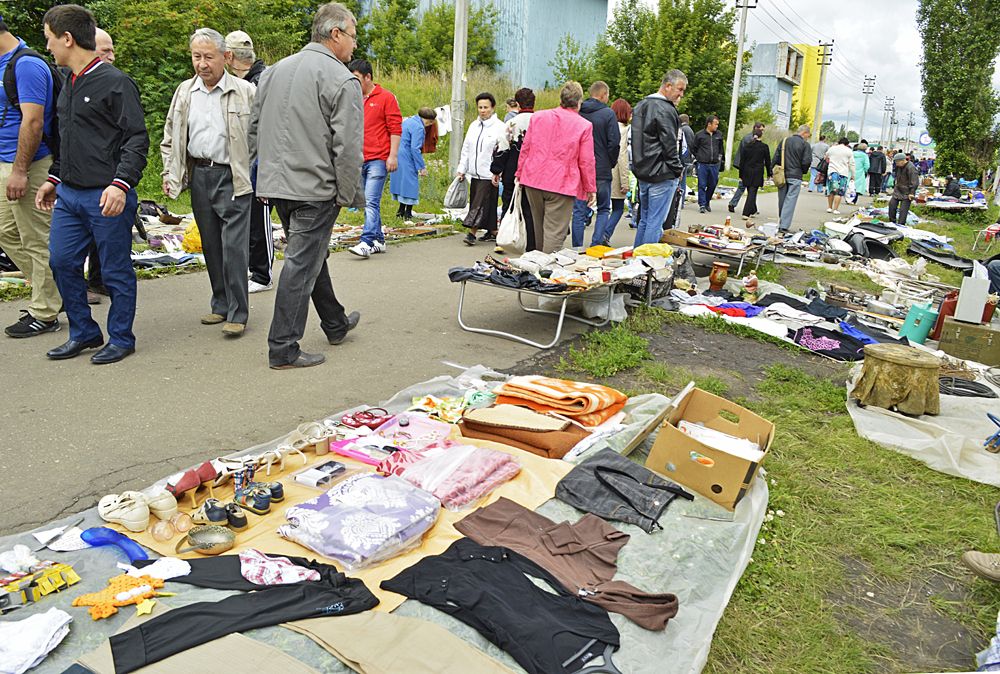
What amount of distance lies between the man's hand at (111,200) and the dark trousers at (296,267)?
1.00 metres

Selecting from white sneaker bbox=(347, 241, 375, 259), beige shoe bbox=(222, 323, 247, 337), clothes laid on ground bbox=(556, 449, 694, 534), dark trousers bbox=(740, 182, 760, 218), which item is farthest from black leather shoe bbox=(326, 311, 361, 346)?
dark trousers bbox=(740, 182, 760, 218)

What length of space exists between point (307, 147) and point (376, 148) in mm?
4440

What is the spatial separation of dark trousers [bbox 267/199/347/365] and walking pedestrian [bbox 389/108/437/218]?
687 centimetres

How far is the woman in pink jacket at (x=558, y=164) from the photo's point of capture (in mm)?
7461

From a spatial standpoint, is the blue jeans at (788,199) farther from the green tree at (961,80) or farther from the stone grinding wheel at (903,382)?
the green tree at (961,80)

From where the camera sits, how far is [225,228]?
557 cm

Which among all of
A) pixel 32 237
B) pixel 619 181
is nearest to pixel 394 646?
pixel 32 237

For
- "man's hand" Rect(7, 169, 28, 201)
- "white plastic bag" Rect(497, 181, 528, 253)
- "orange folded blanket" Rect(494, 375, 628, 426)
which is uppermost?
"man's hand" Rect(7, 169, 28, 201)

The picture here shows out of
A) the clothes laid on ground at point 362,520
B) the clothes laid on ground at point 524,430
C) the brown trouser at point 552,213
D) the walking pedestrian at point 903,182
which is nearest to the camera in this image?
the clothes laid on ground at point 362,520

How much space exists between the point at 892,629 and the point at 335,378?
3.64m

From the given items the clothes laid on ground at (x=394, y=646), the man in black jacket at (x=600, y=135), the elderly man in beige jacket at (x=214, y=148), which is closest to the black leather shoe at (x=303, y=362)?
→ the elderly man in beige jacket at (x=214, y=148)

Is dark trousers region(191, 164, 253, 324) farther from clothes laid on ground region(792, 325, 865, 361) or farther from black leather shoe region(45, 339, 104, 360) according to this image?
clothes laid on ground region(792, 325, 865, 361)

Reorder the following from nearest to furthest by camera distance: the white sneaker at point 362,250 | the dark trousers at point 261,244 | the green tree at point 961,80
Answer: the dark trousers at point 261,244, the white sneaker at point 362,250, the green tree at point 961,80

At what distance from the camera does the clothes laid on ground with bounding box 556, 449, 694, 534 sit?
338cm
